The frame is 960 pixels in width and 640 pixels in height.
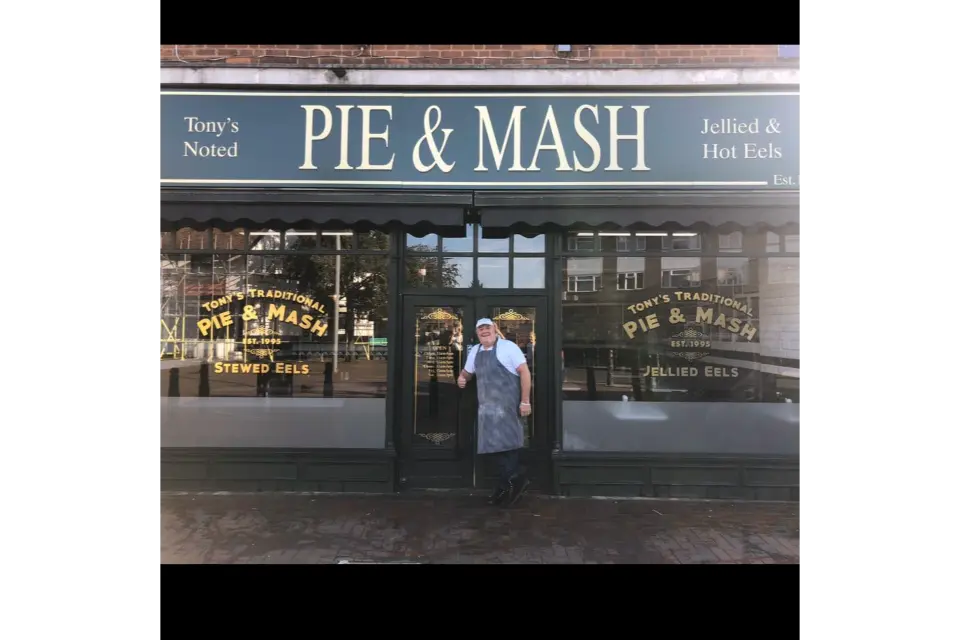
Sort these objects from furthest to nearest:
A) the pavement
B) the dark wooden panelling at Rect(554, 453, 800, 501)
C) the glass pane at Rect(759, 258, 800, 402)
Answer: the glass pane at Rect(759, 258, 800, 402) → the dark wooden panelling at Rect(554, 453, 800, 501) → the pavement

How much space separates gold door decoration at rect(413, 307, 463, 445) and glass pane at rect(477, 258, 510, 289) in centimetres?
51

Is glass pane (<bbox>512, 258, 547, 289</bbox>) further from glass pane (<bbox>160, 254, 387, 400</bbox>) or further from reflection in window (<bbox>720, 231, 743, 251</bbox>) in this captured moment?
reflection in window (<bbox>720, 231, 743, 251</bbox>)

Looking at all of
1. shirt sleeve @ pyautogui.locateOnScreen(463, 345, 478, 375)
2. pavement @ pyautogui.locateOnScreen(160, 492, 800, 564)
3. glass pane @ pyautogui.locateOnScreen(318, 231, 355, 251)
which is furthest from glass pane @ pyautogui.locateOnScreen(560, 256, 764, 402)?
glass pane @ pyautogui.locateOnScreen(318, 231, 355, 251)

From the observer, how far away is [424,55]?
6082mm

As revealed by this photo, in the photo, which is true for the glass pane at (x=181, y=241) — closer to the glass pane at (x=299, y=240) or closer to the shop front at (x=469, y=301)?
the shop front at (x=469, y=301)

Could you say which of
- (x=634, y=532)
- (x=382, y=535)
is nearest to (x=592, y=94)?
(x=634, y=532)

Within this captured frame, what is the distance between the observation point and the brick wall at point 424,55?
5.96 m

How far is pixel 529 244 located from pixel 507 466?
2.41 m

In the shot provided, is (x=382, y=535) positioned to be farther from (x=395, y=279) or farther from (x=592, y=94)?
(x=592, y=94)

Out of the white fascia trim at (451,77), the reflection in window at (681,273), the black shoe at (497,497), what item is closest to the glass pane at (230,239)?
the white fascia trim at (451,77)

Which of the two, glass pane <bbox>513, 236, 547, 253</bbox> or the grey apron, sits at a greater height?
glass pane <bbox>513, 236, 547, 253</bbox>

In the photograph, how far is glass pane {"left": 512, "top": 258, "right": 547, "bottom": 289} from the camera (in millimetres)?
6094

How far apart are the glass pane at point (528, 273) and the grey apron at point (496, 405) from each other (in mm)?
820

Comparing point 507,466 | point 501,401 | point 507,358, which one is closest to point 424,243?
point 507,358
